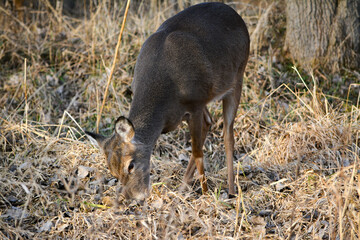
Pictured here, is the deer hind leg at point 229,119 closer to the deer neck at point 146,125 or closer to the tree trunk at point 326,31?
the deer neck at point 146,125

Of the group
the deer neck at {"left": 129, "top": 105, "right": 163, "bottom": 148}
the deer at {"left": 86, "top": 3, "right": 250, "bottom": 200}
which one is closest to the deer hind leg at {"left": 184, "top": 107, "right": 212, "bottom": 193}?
the deer at {"left": 86, "top": 3, "right": 250, "bottom": 200}

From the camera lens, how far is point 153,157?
5734 mm

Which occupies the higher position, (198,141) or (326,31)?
(326,31)

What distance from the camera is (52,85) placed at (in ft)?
24.5

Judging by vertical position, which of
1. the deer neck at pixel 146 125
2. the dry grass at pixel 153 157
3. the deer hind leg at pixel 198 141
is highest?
the deer neck at pixel 146 125

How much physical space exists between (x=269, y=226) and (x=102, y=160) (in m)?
2.23

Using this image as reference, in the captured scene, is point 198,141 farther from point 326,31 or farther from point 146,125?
point 326,31

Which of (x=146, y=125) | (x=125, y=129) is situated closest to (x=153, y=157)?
(x=146, y=125)

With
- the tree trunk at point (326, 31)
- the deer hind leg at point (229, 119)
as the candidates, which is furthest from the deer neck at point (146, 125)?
the tree trunk at point (326, 31)

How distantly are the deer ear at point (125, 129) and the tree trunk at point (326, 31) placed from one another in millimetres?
4106

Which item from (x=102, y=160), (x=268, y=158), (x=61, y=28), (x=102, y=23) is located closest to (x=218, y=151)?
(x=268, y=158)

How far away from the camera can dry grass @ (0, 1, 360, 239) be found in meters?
3.93

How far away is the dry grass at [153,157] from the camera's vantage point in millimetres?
3932

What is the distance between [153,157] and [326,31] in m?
3.52
